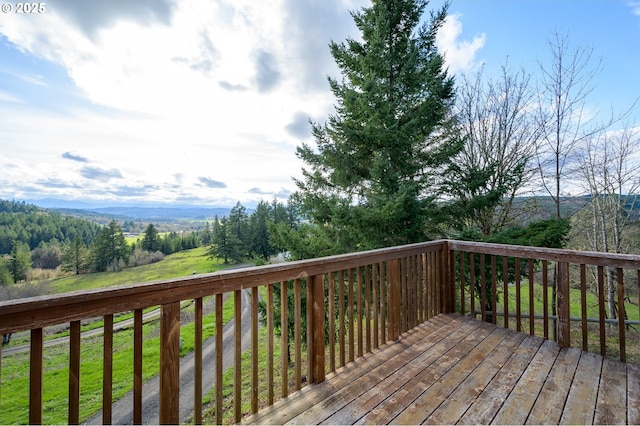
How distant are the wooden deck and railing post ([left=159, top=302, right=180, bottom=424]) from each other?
0.55 metres

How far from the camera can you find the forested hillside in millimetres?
11547

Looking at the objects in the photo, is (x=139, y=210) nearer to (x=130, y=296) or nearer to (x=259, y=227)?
(x=259, y=227)

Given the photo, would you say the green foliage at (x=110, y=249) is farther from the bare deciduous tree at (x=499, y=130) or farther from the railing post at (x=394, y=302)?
the bare deciduous tree at (x=499, y=130)

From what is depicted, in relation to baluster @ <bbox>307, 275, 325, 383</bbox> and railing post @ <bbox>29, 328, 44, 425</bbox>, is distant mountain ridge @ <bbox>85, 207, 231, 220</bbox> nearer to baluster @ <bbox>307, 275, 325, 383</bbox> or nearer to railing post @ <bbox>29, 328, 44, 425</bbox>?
baluster @ <bbox>307, 275, 325, 383</bbox>

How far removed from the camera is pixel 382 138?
6.23m

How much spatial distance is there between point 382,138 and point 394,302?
13.7 ft

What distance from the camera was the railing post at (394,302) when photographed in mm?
3059

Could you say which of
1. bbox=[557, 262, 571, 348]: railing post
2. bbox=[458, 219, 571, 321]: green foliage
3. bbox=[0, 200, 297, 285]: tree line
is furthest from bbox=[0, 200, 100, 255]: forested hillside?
bbox=[557, 262, 571, 348]: railing post

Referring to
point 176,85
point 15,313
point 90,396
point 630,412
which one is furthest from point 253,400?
point 90,396

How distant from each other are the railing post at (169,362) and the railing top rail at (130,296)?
9cm

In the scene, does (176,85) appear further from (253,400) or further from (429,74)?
(253,400)

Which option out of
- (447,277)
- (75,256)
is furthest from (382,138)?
(75,256)

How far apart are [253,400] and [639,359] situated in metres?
9.56

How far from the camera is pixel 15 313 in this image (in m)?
1.11
